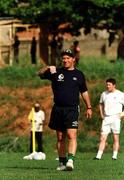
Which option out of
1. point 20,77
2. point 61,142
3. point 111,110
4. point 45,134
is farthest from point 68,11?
point 61,142

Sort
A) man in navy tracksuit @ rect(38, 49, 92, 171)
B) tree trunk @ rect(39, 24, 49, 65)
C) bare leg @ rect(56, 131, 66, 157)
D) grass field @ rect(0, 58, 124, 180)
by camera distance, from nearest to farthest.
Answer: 1. man in navy tracksuit @ rect(38, 49, 92, 171)
2. bare leg @ rect(56, 131, 66, 157)
3. grass field @ rect(0, 58, 124, 180)
4. tree trunk @ rect(39, 24, 49, 65)

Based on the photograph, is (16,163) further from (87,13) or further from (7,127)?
(87,13)

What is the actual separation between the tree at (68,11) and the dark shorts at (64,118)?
77.1 feet

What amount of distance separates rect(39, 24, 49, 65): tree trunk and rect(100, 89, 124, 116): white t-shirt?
23.4 m

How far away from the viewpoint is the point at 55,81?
14.4m

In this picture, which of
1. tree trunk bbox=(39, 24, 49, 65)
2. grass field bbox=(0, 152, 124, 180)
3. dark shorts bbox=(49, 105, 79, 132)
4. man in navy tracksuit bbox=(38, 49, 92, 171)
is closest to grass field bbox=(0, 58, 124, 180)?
grass field bbox=(0, 152, 124, 180)

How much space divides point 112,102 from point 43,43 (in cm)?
2452

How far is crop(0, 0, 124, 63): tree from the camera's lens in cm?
3846

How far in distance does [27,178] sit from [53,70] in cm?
207

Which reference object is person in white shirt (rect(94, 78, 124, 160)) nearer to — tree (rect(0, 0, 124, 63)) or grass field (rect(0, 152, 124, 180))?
grass field (rect(0, 152, 124, 180))

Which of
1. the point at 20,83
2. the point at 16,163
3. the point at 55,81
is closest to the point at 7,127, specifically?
the point at 20,83

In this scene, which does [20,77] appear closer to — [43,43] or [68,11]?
[68,11]

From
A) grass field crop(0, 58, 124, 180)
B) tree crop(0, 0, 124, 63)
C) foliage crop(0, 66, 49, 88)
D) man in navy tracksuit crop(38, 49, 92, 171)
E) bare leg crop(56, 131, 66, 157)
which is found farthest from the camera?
tree crop(0, 0, 124, 63)

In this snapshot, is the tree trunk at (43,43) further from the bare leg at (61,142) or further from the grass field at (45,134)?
the bare leg at (61,142)
